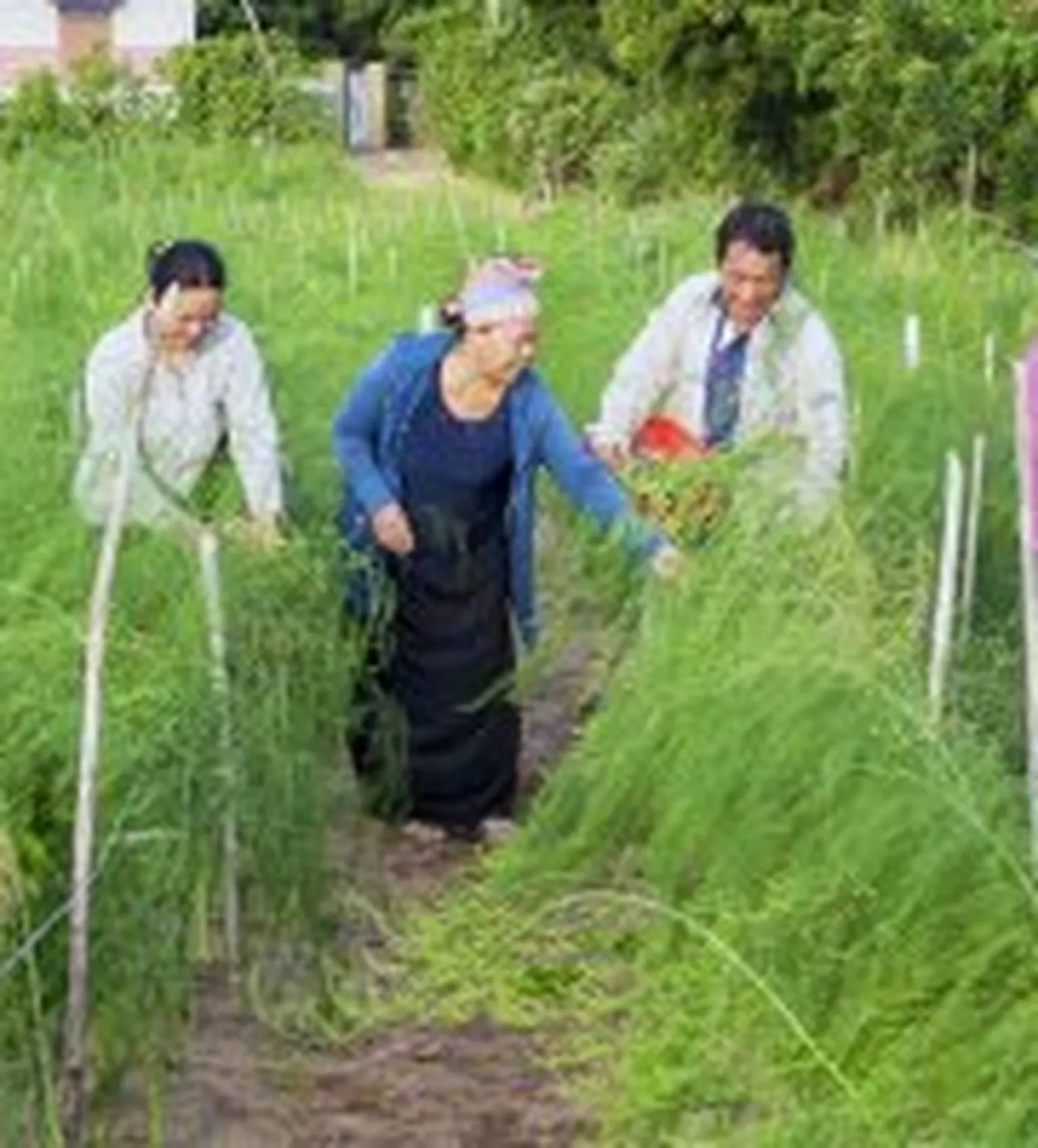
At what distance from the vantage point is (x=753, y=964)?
3902mm

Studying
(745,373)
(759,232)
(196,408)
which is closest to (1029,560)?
(759,232)

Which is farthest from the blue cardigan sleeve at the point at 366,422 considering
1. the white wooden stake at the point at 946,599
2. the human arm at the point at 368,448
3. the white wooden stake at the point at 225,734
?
the white wooden stake at the point at 946,599

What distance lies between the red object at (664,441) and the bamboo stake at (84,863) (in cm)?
171

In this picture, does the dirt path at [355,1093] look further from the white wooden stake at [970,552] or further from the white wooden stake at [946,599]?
the white wooden stake at [970,552]

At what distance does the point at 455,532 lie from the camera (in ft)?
17.8

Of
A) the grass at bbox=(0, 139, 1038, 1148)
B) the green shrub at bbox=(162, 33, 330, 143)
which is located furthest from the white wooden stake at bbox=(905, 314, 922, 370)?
the green shrub at bbox=(162, 33, 330, 143)

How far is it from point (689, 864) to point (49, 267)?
637 cm

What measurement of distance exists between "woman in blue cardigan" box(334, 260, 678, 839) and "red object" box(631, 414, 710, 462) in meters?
0.21

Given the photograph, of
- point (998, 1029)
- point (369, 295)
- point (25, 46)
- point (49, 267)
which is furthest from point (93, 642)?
point (25, 46)

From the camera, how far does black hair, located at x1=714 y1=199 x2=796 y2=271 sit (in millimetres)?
5277

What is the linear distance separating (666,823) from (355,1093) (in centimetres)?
61

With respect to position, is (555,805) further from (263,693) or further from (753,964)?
(753,964)

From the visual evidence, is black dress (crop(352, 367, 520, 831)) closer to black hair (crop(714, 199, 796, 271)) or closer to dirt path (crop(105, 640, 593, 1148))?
black hair (crop(714, 199, 796, 271))

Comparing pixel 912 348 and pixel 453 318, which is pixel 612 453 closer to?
pixel 453 318
